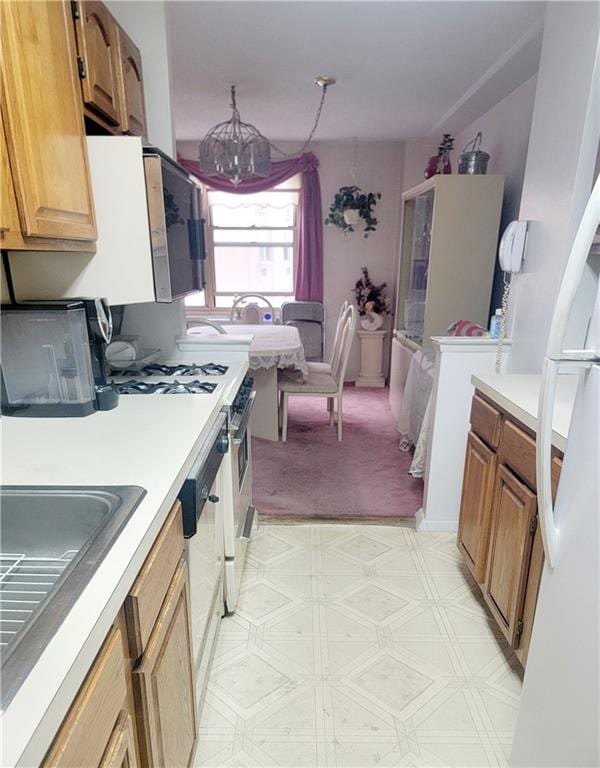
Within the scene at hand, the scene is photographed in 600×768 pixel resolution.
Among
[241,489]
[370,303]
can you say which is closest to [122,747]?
[241,489]

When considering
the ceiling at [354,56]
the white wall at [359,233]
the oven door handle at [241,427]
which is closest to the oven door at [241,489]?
the oven door handle at [241,427]

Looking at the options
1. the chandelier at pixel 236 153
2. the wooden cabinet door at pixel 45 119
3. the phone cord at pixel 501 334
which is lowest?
the phone cord at pixel 501 334

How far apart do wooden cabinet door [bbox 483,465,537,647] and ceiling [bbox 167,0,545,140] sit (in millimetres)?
2115

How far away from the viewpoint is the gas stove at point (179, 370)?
1835 mm

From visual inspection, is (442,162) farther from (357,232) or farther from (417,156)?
(357,232)

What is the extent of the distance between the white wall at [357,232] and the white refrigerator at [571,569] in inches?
→ 166

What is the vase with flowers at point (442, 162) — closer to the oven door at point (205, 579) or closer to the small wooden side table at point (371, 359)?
the small wooden side table at point (371, 359)

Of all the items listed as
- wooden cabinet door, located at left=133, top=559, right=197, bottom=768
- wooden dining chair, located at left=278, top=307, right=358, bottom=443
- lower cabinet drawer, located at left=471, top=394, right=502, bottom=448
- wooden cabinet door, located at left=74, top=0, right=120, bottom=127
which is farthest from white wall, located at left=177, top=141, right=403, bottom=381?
wooden cabinet door, located at left=133, top=559, right=197, bottom=768

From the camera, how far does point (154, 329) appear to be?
2098 millimetres

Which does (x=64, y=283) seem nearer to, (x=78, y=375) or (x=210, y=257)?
(x=78, y=375)

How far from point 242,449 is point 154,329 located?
0.70 metres

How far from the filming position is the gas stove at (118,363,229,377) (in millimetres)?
1835

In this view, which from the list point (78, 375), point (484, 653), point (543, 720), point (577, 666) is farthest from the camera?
point (484, 653)

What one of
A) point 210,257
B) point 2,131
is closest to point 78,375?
point 2,131
